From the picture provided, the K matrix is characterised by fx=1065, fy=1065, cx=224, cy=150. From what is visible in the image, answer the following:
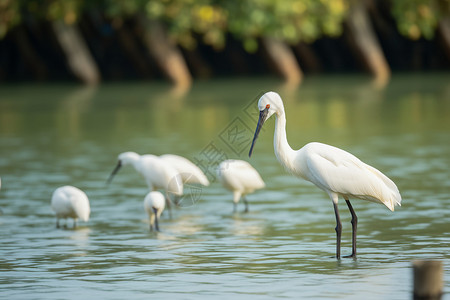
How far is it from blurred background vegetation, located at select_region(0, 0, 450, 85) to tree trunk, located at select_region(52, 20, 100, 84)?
3 cm

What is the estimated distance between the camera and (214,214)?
11.1 meters

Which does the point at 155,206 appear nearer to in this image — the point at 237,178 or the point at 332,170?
the point at 237,178

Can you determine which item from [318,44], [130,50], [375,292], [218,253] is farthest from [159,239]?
[318,44]

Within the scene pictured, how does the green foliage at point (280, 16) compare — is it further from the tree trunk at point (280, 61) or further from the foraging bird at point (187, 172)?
the foraging bird at point (187, 172)

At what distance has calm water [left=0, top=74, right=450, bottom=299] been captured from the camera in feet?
25.7

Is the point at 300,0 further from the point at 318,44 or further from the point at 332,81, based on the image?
the point at 318,44

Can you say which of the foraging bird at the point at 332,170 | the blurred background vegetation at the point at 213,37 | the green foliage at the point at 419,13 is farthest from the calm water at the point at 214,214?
the green foliage at the point at 419,13

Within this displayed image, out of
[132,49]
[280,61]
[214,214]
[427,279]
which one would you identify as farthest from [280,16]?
[427,279]

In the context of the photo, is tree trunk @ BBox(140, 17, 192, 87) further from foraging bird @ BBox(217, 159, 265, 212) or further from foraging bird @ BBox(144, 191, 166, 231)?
foraging bird @ BBox(144, 191, 166, 231)

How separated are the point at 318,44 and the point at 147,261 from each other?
3411 centimetres

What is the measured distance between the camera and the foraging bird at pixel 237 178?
36.8 ft

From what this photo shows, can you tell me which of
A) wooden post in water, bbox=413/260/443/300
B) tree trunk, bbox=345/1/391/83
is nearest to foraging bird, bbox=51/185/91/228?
wooden post in water, bbox=413/260/443/300

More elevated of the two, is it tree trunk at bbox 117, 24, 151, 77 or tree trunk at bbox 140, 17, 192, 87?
tree trunk at bbox 117, 24, 151, 77

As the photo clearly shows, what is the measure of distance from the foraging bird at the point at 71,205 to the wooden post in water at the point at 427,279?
4.80m
